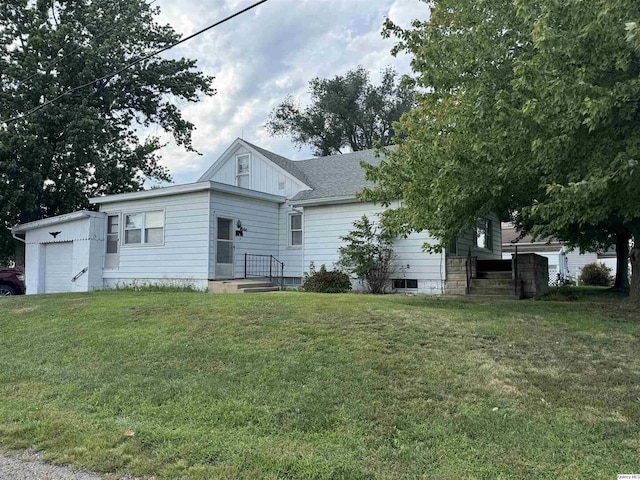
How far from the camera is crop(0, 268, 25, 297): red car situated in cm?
1609

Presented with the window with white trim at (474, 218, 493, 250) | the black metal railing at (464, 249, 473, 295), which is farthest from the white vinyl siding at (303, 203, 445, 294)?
the window with white trim at (474, 218, 493, 250)

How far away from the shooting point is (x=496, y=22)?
7.23 metres

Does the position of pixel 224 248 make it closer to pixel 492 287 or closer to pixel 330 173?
pixel 330 173

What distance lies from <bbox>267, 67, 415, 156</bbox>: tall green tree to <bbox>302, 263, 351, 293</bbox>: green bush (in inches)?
867

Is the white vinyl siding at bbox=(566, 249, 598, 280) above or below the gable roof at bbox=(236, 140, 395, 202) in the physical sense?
below

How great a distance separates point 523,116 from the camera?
20.9ft

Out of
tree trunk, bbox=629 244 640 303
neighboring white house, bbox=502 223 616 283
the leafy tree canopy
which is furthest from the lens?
neighboring white house, bbox=502 223 616 283

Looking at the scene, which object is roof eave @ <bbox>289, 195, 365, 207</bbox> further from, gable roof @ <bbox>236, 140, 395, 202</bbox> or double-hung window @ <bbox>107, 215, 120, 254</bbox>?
double-hung window @ <bbox>107, 215, 120, 254</bbox>

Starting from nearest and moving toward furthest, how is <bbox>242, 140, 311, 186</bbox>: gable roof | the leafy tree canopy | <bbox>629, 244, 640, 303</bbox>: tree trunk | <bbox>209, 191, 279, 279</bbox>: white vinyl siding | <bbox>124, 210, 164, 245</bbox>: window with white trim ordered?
the leafy tree canopy
<bbox>629, 244, 640, 303</bbox>: tree trunk
<bbox>209, 191, 279, 279</bbox>: white vinyl siding
<bbox>124, 210, 164, 245</bbox>: window with white trim
<bbox>242, 140, 311, 186</bbox>: gable roof

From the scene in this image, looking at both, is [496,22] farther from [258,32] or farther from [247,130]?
[247,130]

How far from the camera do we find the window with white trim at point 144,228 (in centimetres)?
1463

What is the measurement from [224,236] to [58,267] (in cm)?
741

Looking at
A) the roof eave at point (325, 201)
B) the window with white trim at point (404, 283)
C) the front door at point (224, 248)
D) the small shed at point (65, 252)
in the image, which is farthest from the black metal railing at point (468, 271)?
the small shed at point (65, 252)

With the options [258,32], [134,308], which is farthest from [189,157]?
[134,308]
